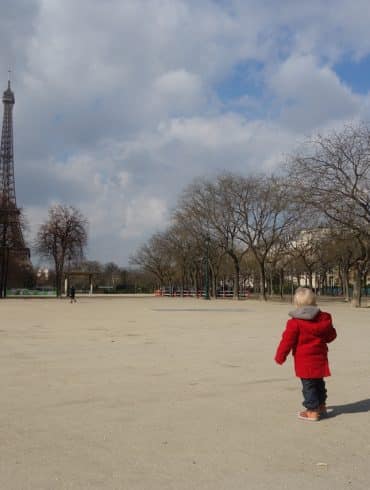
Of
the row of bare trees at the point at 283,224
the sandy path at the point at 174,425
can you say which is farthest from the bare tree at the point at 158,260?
the sandy path at the point at 174,425

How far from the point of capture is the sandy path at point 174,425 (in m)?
4.44

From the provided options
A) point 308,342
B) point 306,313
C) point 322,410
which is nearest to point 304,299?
point 306,313

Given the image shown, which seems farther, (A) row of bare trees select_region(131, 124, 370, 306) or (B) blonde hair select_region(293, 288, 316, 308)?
(A) row of bare trees select_region(131, 124, 370, 306)

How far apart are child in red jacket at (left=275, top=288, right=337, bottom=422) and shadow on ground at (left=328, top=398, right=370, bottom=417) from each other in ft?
1.38

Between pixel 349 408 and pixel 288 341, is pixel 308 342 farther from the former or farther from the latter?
pixel 349 408

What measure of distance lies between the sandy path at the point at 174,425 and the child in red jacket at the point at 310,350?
28 cm

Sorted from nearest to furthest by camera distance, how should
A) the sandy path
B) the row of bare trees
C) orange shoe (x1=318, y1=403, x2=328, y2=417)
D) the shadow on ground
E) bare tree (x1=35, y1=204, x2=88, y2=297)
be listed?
the sandy path < orange shoe (x1=318, y1=403, x2=328, y2=417) < the shadow on ground < the row of bare trees < bare tree (x1=35, y1=204, x2=88, y2=297)

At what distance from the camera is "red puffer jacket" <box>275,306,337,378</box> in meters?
6.16

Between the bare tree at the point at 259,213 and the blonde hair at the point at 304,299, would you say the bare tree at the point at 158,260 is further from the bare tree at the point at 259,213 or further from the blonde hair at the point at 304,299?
the blonde hair at the point at 304,299

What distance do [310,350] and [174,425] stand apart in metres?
1.68

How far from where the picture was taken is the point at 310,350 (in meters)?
6.19

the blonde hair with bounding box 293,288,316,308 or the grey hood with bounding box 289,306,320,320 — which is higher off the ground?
the blonde hair with bounding box 293,288,316,308

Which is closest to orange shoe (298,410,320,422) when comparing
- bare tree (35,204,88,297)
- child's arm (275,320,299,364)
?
child's arm (275,320,299,364)

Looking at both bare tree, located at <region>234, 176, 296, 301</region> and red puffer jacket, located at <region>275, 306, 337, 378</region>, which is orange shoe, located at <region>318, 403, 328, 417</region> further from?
bare tree, located at <region>234, 176, 296, 301</region>
